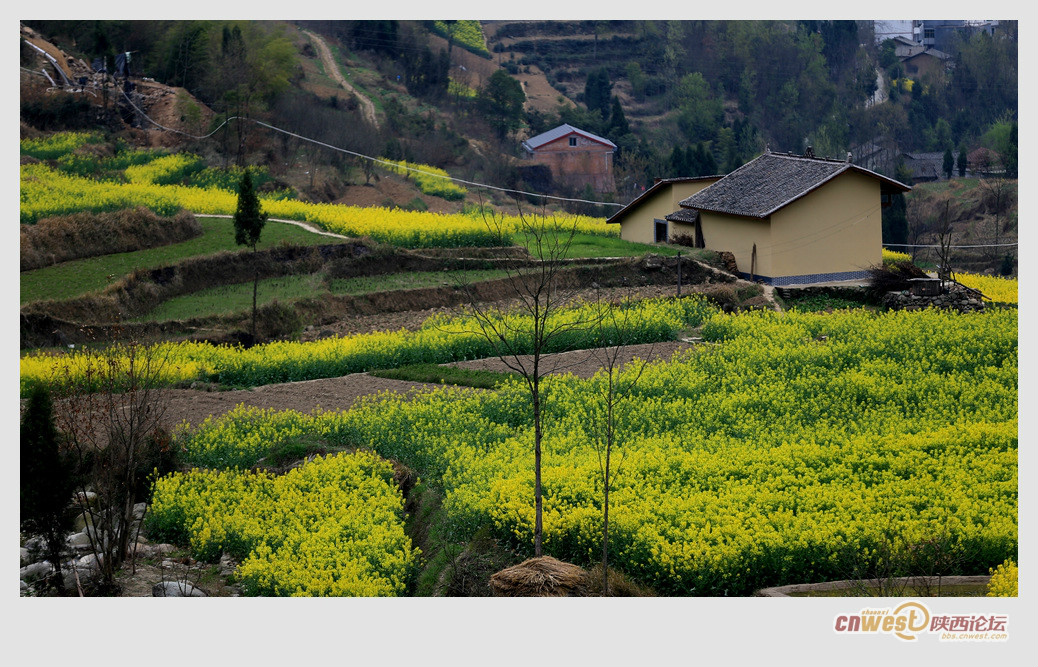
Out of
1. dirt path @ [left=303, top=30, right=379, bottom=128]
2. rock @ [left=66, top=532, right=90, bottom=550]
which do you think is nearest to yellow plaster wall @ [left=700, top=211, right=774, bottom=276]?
rock @ [left=66, top=532, right=90, bottom=550]

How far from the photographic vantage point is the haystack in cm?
910

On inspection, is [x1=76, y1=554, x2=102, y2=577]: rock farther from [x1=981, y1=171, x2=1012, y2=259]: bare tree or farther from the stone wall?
[x1=981, y1=171, x2=1012, y2=259]: bare tree

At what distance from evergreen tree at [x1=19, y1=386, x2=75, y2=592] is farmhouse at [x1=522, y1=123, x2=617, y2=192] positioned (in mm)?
26178

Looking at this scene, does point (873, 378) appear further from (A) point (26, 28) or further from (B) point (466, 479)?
(A) point (26, 28)

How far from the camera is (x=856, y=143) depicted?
159ft

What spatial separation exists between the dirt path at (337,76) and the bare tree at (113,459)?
1222 inches

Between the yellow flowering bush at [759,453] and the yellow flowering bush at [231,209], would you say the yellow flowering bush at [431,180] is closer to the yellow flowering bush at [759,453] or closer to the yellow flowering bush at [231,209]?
the yellow flowering bush at [231,209]

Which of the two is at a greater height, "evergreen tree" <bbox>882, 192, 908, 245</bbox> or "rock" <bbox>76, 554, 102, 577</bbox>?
"evergreen tree" <bbox>882, 192, 908, 245</bbox>

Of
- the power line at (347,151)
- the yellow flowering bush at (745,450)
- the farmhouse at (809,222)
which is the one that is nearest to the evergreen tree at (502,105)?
the power line at (347,151)

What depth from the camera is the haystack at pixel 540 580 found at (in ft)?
29.9

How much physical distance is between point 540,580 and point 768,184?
1787 cm

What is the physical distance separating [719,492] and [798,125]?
41192mm
